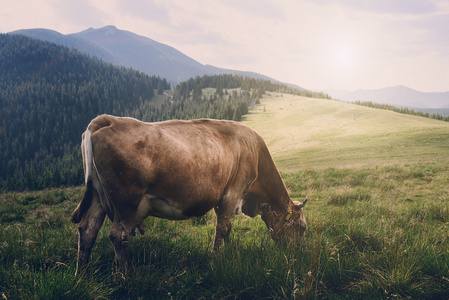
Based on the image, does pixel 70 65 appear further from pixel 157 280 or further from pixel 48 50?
pixel 157 280

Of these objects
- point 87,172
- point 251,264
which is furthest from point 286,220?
point 87,172

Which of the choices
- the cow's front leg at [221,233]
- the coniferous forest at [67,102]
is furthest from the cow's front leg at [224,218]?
the coniferous forest at [67,102]

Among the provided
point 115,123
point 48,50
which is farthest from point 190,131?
point 48,50

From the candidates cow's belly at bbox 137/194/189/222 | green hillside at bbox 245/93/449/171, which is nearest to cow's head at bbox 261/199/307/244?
cow's belly at bbox 137/194/189/222

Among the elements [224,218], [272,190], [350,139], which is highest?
[272,190]

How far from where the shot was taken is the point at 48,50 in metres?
197

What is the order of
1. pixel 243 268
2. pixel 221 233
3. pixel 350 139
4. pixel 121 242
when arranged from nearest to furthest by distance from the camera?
pixel 243 268 → pixel 121 242 → pixel 221 233 → pixel 350 139

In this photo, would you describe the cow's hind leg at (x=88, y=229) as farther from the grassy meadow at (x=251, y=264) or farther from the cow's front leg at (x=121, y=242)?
the cow's front leg at (x=121, y=242)

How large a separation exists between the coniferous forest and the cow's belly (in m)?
56.2

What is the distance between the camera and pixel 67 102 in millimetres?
136000

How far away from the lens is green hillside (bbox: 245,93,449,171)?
17062mm

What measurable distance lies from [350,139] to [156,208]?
2834 centimetres

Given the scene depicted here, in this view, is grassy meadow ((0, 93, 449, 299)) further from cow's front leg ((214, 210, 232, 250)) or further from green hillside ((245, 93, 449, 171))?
green hillside ((245, 93, 449, 171))

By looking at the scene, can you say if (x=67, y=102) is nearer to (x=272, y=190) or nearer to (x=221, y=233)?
(x=272, y=190)
